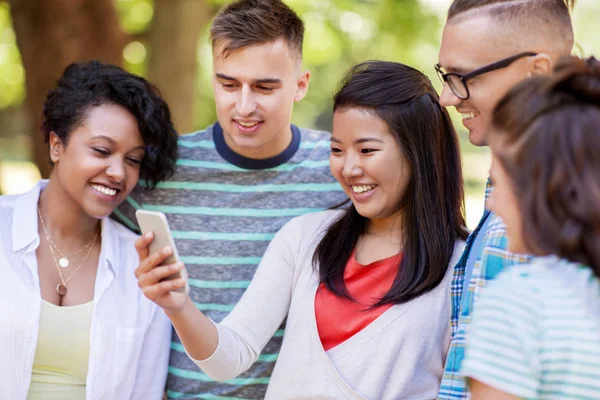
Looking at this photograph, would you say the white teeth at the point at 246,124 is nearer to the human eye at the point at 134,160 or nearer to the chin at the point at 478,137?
the human eye at the point at 134,160

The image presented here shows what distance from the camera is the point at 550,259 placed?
1593mm

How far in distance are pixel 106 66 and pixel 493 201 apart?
82.7 inches

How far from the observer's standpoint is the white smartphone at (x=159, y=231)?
7.00 feet

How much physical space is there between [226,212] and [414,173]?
35.3 inches

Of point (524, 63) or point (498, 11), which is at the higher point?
point (498, 11)

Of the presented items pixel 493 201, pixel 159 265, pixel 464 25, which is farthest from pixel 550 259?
pixel 159 265

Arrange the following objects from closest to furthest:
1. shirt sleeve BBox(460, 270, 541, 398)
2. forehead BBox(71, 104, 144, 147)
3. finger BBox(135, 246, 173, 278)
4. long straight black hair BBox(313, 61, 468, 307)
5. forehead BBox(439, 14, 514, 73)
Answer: shirt sleeve BBox(460, 270, 541, 398), finger BBox(135, 246, 173, 278), forehead BBox(439, 14, 514, 73), long straight black hair BBox(313, 61, 468, 307), forehead BBox(71, 104, 144, 147)

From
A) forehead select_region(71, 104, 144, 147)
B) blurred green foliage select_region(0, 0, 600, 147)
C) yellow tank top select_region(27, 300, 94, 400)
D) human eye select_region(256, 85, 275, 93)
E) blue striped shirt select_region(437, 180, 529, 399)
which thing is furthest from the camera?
blurred green foliage select_region(0, 0, 600, 147)

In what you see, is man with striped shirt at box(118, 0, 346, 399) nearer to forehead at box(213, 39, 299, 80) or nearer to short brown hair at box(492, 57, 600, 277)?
forehead at box(213, 39, 299, 80)

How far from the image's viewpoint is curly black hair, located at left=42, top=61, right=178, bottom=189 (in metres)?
3.04

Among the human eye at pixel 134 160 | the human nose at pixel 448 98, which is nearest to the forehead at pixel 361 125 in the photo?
the human nose at pixel 448 98

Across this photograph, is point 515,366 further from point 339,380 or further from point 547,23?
point 547,23

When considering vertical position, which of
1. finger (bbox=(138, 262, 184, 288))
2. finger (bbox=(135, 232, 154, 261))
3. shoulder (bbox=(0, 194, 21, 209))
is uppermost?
finger (bbox=(135, 232, 154, 261))

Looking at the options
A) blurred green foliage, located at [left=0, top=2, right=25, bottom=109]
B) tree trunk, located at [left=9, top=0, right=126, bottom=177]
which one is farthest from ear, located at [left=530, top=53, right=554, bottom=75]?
blurred green foliage, located at [left=0, top=2, right=25, bottom=109]
